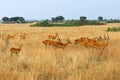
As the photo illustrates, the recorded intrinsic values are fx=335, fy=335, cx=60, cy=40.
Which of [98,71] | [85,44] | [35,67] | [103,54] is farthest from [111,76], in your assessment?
[85,44]

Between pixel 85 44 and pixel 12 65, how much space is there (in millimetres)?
4204

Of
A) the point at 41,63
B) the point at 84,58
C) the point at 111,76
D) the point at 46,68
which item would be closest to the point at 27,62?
the point at 41,63

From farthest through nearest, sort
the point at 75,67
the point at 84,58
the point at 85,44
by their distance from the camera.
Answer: the point at 85,44, the point at 84,58, the point at 75,67

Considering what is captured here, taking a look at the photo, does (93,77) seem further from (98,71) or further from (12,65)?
(12,65)

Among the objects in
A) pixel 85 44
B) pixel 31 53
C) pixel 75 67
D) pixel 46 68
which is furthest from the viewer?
pixel 85 44

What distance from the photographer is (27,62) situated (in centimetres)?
862

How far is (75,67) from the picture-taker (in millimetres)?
8234

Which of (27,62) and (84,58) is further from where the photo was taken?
(84,58)

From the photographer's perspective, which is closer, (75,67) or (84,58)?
(75,67)

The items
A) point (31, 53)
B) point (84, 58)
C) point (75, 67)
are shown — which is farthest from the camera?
point (31, 53)

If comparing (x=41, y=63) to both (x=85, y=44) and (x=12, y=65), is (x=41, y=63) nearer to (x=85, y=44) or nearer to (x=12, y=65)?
(x=12, y=65)

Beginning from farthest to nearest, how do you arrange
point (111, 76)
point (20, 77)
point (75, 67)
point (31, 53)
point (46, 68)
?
1. point (31, 53)
2. point (75, 67)
3. point (46, 68)
4. point (111, 76)
5. point (20, 77)

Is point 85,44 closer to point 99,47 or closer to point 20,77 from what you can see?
point 99,47

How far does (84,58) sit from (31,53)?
6.27ft
